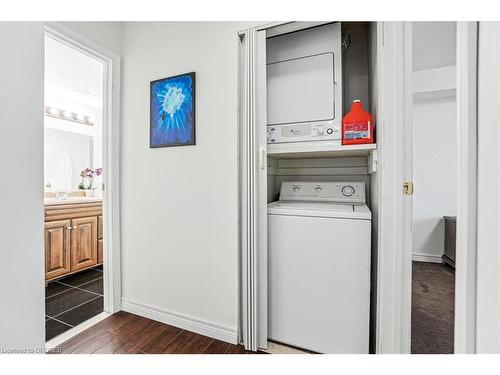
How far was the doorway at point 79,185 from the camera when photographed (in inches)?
76.6

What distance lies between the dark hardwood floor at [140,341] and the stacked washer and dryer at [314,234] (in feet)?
1.46

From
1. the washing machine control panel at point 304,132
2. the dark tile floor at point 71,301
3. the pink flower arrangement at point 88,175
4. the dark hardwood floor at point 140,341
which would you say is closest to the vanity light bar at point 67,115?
the pink flower arrangement at point 88,175

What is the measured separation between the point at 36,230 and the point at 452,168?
13.6ft

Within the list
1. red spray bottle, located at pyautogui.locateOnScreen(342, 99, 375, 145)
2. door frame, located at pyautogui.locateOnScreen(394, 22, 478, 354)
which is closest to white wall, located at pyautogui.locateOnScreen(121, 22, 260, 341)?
red spray bottle, located at pyautogui.locateOnScreen(342, 99, 375, 145)

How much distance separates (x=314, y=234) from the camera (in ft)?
4.74

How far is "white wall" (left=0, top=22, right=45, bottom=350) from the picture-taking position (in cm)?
45

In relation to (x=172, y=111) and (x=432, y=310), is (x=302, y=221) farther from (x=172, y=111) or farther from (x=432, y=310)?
(x=432, y=310)

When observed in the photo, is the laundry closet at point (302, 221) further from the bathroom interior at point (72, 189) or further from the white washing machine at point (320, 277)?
the bathroom interior at point (72, 189)

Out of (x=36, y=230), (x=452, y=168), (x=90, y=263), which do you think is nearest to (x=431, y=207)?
(x=452, y=168)

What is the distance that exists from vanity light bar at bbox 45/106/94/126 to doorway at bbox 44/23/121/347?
0.04ft

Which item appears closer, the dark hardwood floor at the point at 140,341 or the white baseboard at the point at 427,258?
the dark hardwood floor at the point at 140,341

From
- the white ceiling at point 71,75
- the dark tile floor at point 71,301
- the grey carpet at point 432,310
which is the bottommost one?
the dark tile floor at point 71,301

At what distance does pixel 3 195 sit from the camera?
447mm

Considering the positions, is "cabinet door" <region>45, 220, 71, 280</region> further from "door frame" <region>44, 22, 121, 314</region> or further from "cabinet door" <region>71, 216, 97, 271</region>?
"door frame" <region>44, 22, 121, 314</region>
